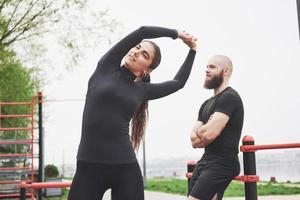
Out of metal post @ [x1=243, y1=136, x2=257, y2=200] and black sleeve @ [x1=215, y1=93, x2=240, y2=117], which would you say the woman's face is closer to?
black sleeve @ [x1=215, y1=93, x2=240, y2=117]

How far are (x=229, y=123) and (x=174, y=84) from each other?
440mm

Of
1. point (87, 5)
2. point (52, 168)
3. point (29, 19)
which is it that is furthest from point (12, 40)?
point (52, 168)

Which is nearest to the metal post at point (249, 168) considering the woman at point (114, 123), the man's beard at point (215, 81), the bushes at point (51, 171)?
the man's beard at point (215, 81)

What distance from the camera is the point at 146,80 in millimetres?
2553

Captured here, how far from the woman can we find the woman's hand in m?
0.11

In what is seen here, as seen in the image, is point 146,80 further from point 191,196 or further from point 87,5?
point 87,5

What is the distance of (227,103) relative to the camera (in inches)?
107

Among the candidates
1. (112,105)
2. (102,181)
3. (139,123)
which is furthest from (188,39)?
(102,181)

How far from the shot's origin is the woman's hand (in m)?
2.55

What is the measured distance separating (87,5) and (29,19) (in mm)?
1615

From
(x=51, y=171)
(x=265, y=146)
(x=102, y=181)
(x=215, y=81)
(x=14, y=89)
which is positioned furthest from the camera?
(x=14, y=89)

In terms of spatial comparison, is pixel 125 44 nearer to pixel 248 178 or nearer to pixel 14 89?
pixel 248 178

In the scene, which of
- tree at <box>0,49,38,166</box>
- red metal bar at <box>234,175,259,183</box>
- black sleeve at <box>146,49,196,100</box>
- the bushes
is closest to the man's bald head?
black sleeve at <box>146,49,196,100</box>

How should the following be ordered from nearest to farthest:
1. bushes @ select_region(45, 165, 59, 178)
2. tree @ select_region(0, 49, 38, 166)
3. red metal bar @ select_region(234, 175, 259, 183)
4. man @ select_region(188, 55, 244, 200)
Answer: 1. man @ select_region(188, 55, 244, 200)
2. red metal bar @ select_region(234, 175, 259, 183)
3. tree @ select_region(0, 49, 38, 166)
4. bushes @ select_region(45, 165, 59, 178)
